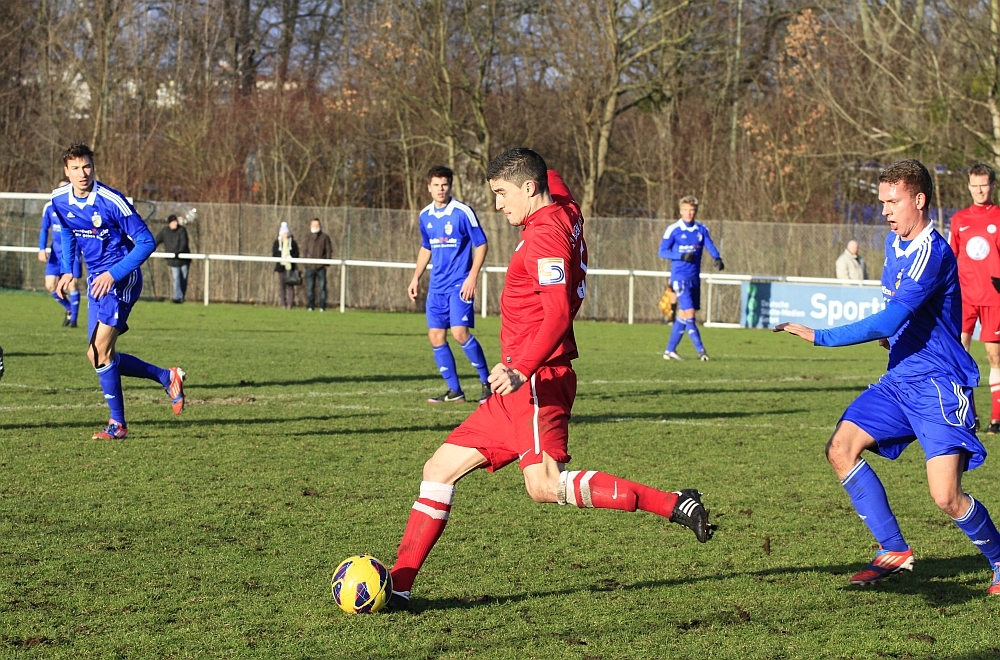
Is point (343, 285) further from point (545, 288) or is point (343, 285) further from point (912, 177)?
point (545, 288)

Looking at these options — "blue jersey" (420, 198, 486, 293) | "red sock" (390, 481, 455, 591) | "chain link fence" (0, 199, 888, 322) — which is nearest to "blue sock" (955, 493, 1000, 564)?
"red sock" (390, 481, 455, 591)

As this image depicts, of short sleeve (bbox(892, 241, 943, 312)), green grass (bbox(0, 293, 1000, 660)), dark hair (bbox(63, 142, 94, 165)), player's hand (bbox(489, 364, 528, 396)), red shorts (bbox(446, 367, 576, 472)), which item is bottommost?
green grass (bbox(0, 293, 1000, 660))

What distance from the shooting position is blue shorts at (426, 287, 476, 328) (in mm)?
11211

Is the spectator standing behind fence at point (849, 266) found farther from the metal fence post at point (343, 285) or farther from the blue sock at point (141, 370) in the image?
the blue sock at point (141, 370)

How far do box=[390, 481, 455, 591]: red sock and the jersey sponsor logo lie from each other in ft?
21.1

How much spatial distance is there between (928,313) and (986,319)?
17.1 ft

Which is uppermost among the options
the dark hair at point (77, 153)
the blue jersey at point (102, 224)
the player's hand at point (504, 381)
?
the dark hair at point (77, 153)

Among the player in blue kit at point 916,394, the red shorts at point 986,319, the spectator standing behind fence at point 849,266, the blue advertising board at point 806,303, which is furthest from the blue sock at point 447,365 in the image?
the spectator standing behind fence at point 849,266

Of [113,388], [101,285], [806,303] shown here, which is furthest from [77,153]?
[806,303]

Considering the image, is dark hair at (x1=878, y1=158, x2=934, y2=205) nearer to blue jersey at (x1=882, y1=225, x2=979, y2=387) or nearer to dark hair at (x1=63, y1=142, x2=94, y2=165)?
blue jersey at (x1=882, y1=225, x2=979, y2=387)

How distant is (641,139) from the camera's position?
33438 millimetres

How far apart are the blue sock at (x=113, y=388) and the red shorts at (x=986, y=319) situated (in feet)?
21.2

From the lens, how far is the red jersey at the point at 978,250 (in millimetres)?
9789

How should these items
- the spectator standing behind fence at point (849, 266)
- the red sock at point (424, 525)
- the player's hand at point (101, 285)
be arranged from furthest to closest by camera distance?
the spectator standing behind fence at point (849, 266) < the player's hand at point (101, 285) < the red sock at point (424, 525)
